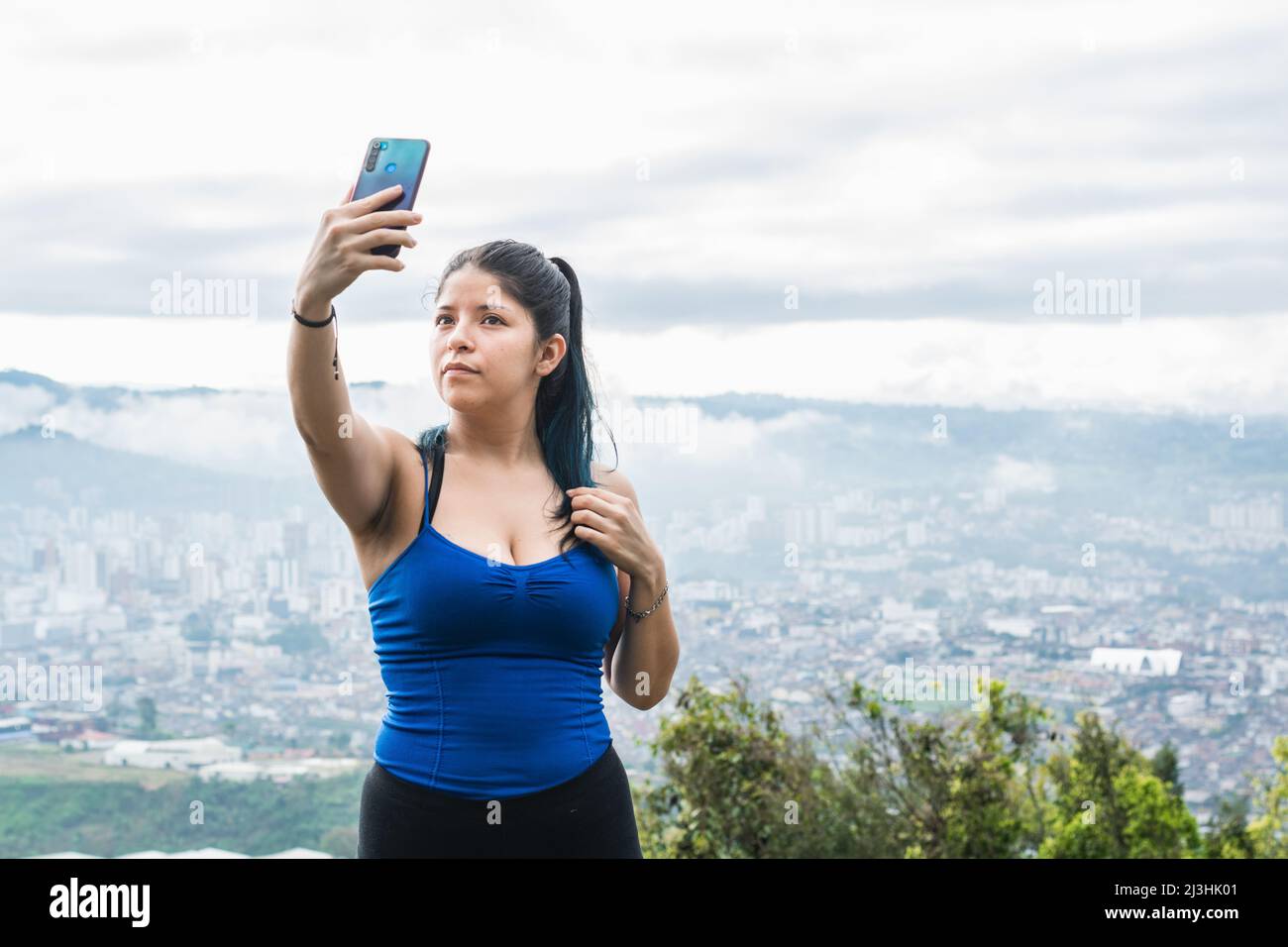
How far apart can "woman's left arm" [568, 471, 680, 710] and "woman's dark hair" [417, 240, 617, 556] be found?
4 centimetres

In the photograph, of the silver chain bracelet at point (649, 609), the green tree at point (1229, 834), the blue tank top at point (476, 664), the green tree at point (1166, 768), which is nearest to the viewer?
the blue tank top at point (476, 664)

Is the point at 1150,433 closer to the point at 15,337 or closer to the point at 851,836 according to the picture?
the point at 851,836

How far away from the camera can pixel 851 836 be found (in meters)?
4.90

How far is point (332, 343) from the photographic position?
1.30 meters

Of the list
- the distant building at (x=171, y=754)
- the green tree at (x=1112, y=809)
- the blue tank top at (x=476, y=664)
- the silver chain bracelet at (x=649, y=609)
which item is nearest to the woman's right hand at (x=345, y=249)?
the blue tank top at (x=476, y=664)

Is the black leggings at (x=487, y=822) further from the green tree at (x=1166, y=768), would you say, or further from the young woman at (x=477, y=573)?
the green tree at (x=1166, y=768)

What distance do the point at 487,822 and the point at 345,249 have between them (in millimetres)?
679

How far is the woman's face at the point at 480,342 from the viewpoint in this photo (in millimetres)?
1499

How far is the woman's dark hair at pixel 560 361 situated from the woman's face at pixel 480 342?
2cm

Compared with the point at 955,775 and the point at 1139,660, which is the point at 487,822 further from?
the point at 1139,660

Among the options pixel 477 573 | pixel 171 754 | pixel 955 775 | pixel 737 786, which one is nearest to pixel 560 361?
pixel 477 573

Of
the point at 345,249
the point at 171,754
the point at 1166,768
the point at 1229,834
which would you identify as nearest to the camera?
the point at 345,249

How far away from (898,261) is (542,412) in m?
4.74

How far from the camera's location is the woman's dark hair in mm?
1565
